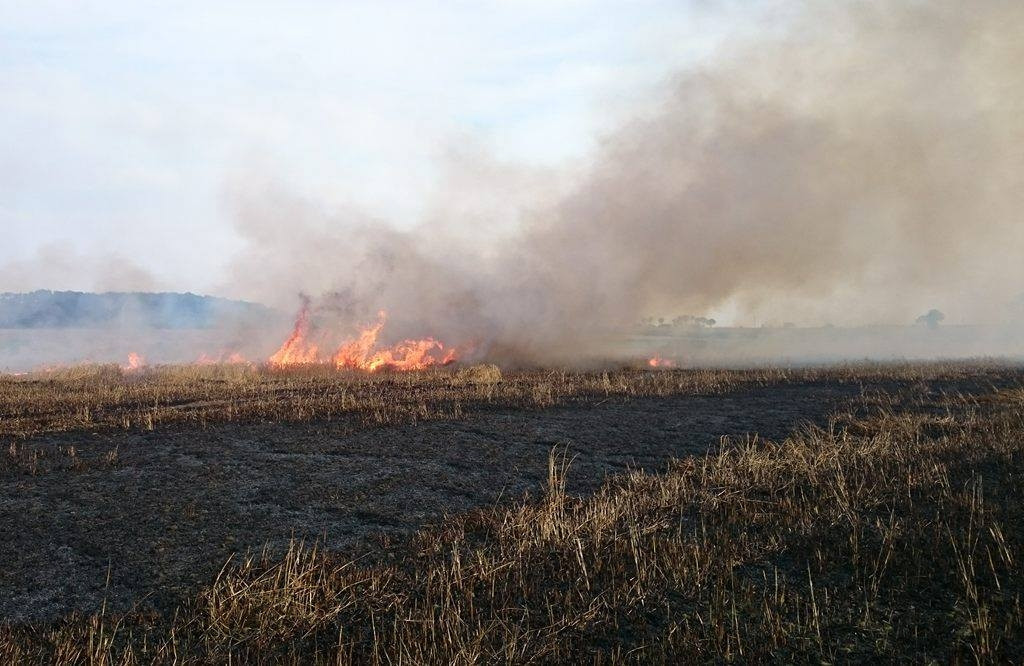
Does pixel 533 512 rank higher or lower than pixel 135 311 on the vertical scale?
lower

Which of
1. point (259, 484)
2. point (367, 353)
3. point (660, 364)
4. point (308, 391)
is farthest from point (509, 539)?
point (660, 364)

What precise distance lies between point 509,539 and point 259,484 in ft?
15.9

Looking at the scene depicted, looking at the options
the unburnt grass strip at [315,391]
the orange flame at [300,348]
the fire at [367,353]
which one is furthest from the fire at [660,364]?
the orange flame at [300,348]

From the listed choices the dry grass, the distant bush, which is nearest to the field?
the dry grass

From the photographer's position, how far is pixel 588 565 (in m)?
6.59

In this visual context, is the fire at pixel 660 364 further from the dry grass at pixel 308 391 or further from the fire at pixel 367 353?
the fire at pixel 367 353

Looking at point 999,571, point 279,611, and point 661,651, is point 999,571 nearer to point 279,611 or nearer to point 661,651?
point 661,651

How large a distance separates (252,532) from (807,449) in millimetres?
8984

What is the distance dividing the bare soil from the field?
6 cm

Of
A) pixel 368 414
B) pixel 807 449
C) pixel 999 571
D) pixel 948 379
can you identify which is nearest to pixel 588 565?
pixel 999 571

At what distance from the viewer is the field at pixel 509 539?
201 inches

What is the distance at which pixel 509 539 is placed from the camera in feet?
24.0

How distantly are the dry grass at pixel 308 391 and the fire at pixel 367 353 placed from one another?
225 centimetres

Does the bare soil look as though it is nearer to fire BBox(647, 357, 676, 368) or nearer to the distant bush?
the distant bush
